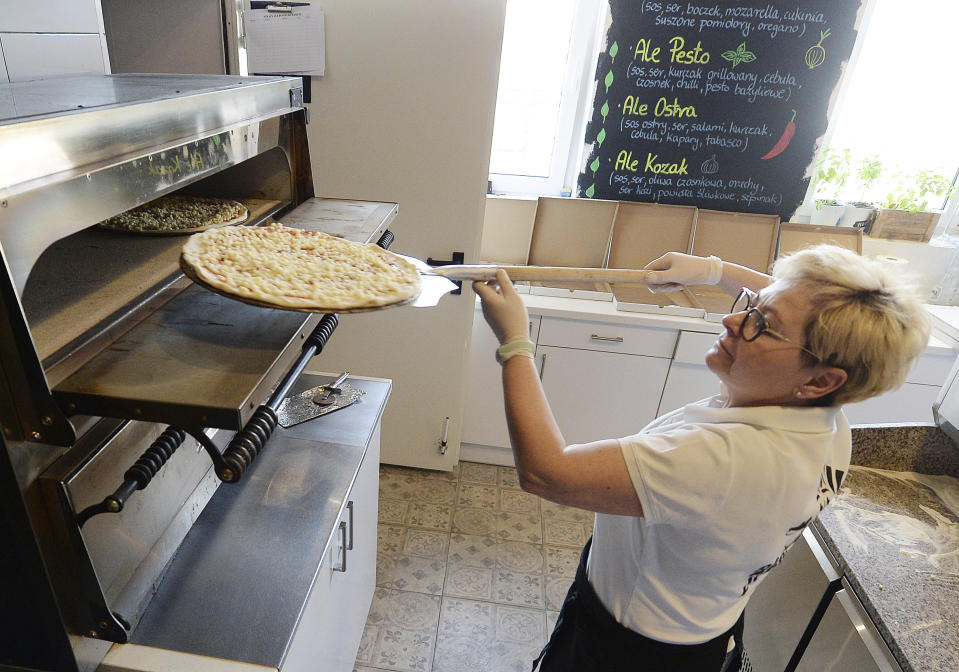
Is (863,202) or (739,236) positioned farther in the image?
(863,202)

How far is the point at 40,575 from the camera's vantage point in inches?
29.0

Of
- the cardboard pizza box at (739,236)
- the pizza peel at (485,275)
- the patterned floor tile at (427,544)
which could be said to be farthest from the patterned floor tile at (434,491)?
the pizza peel at (485,275)

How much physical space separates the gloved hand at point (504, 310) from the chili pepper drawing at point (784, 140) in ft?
Result: 7.00

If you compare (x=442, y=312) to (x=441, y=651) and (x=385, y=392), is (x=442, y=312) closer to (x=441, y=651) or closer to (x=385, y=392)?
(x=385, y=392)

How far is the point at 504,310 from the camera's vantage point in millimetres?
1017

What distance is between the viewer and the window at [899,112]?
254 cm

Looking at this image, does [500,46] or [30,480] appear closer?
[30,480]

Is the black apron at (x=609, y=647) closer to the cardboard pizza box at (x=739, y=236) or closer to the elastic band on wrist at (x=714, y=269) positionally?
the elastic band on wrist at (x=714, y=269)

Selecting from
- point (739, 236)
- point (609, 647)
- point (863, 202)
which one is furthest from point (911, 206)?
point (609, 647)

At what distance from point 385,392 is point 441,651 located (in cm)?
90

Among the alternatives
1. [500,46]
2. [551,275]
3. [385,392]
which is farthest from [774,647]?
[500,46]

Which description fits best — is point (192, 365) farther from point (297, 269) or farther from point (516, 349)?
point (516, 349)

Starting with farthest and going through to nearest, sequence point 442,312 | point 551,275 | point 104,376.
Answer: point 442,312 → point 551,275 → point 104,376

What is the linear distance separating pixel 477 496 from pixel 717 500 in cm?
182
